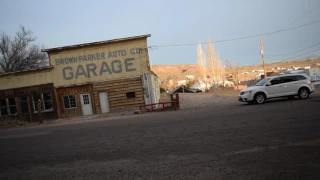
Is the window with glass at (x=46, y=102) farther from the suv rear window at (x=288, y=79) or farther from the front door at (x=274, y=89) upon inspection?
the suv rear window at (x=288, y=79)

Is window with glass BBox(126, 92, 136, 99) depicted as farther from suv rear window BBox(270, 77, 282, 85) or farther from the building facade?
suv rear window BBox(270, 77, 282, 85)

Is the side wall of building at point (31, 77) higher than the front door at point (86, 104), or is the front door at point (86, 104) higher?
the side wall of building at point (31, 77)

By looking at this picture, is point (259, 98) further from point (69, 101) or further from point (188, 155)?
point (69, 101)

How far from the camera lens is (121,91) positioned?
1040 inches

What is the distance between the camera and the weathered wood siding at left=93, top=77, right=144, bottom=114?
2633cm

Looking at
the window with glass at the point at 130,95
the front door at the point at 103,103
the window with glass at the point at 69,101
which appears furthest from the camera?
the window with glass at the point at 69,101

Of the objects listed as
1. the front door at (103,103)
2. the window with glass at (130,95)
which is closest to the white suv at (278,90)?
the window with glass at (130,95)

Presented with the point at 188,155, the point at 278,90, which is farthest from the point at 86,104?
the point at 188,155

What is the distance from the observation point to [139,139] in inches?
372

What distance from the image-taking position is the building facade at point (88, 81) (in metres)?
26.3

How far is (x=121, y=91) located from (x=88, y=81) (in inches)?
132

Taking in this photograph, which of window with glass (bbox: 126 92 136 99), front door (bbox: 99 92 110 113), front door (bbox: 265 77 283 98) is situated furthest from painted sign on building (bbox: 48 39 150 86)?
front door (bbox: 265 77 283 98)

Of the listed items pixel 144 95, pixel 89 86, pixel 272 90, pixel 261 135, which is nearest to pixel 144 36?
pixel 144 95

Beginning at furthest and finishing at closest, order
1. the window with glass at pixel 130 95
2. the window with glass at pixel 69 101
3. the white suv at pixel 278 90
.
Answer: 1. the window with glass at pixel 69 101
2. the window with glass at pixel 130 95
3. the white suv at pixel 278 90
